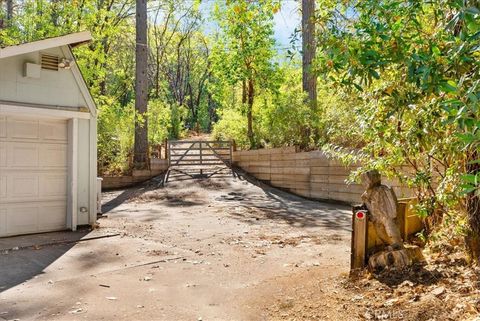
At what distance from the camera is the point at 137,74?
13.0m

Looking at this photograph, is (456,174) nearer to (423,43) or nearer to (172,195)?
(423,43)

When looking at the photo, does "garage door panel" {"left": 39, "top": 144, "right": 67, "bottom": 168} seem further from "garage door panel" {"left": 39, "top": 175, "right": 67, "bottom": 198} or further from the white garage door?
"garage door panel" {"left": 39, "top": 175, "right": 67, "bottom": 198}

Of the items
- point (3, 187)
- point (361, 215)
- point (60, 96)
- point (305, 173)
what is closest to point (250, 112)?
point (305, 173)

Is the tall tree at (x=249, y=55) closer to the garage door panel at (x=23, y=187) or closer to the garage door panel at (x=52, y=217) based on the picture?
the garage door panel at (x=52, y=217)

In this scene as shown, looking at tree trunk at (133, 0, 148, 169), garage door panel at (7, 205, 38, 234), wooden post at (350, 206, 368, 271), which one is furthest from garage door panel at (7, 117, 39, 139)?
tree trunk at (133, 0, 148, 169)

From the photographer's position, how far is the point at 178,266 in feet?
15.1

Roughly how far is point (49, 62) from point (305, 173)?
6532mm

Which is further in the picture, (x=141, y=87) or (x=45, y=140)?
(x=141, y=87)

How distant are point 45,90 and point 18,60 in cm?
56

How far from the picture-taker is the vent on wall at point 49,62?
635 centimetres

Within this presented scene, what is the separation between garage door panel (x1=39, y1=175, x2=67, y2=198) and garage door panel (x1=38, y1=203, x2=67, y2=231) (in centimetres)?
19

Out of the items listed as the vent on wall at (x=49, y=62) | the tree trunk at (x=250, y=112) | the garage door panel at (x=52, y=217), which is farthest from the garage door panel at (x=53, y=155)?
the tree trunk at (x=250, y=112)

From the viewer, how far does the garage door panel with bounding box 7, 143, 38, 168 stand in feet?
20.2

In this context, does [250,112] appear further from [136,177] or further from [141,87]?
[136,177]
